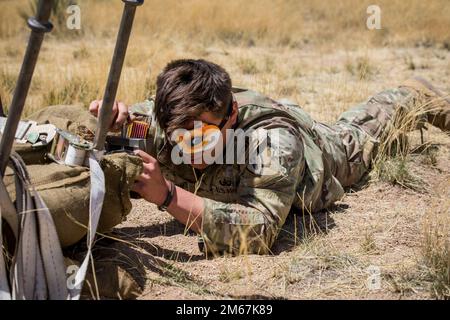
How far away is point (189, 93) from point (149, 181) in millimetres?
521

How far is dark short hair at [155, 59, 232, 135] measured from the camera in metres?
3.22

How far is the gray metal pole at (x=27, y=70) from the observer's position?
7.08 ft

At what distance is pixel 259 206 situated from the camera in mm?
3295

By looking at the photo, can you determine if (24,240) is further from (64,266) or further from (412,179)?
(412,179)

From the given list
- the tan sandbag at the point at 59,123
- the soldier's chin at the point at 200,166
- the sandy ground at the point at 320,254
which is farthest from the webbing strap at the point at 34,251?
the soldier's chin at the point at 200,166

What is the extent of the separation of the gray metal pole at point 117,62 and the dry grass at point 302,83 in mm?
792

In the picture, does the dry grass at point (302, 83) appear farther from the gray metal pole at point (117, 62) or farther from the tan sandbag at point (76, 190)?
the gray metal pole at point (117, 62)

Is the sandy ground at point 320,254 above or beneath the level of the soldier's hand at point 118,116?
beneath

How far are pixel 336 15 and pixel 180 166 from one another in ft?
24.8

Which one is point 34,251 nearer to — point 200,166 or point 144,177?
point 144,177

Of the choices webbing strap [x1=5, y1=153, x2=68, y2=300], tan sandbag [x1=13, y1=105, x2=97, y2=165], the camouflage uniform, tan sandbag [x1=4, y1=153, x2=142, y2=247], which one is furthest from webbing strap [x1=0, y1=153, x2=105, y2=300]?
the camouflage uniform

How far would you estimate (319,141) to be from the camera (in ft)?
13.6

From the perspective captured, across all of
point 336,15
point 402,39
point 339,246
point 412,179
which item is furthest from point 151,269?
point 336,15

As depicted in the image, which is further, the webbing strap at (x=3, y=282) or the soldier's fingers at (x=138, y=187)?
the soldier's fingers at (x=138, y=187)
